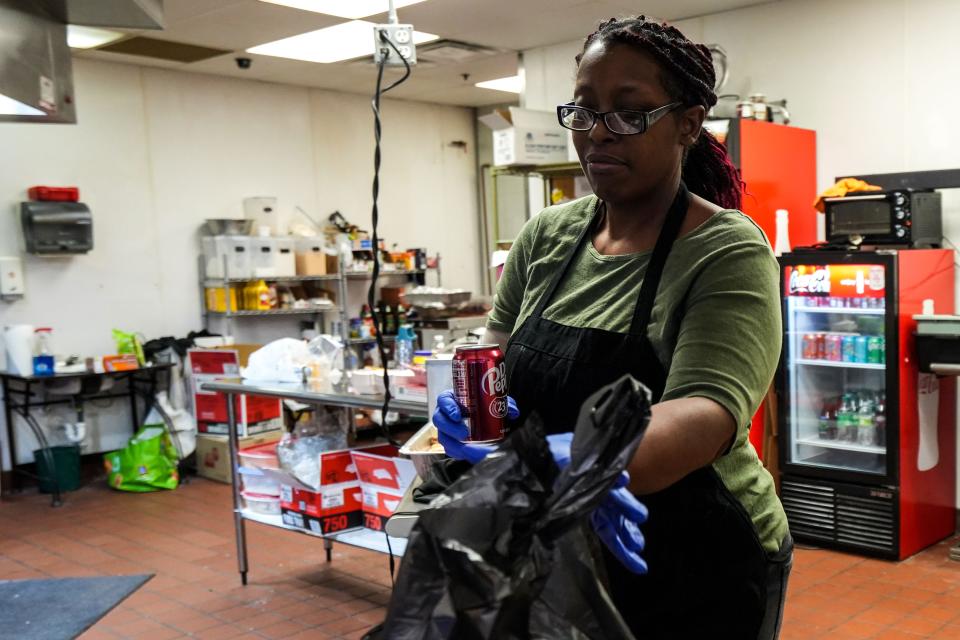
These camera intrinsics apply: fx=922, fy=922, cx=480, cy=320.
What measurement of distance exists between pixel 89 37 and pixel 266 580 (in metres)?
4.06

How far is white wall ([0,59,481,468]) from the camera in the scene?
6996 millimetres

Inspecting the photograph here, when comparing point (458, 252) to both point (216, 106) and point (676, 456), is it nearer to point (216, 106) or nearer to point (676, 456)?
point (216, 106)

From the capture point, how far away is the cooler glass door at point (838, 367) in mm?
4773

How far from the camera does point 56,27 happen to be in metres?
2.92

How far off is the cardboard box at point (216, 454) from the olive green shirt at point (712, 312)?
5479mm

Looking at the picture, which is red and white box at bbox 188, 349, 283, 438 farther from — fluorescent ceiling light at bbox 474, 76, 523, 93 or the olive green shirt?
the olive green shirt

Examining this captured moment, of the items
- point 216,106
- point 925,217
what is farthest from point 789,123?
point 216,106

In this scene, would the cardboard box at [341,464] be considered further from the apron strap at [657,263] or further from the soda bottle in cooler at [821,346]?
the apron strap at [657,263]

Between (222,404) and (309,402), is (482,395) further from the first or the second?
(222,404)

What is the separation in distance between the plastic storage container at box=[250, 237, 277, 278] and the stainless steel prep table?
3.16 m

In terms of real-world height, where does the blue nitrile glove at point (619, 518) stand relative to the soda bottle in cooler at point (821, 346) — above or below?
above

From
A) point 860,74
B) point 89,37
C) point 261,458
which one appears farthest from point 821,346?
point 89,37

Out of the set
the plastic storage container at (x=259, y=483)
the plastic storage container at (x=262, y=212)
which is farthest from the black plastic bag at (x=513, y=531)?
the plastic storage container at (x=262, y=212)

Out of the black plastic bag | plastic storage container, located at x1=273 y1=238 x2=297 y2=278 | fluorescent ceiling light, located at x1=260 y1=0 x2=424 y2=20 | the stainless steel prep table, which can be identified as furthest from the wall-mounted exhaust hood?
plastic storage container, located at x1=273 y1=238 x2=297 y2=278
